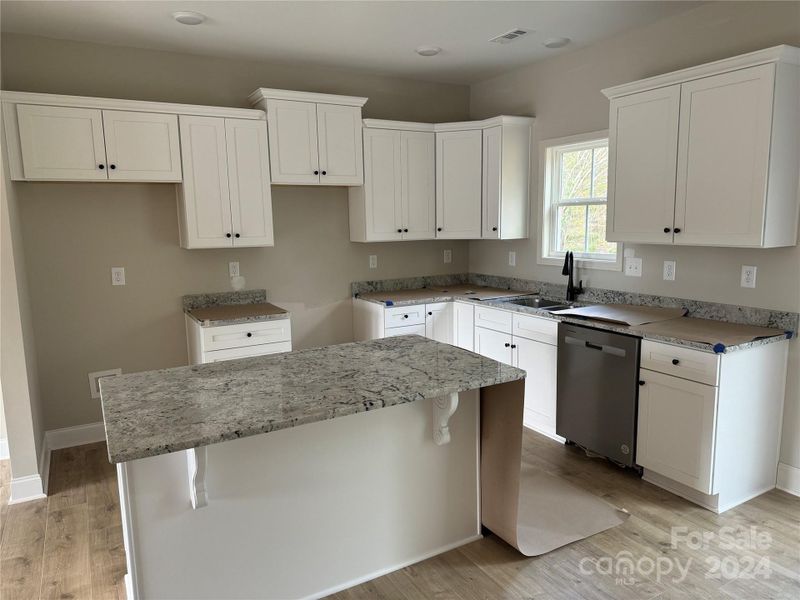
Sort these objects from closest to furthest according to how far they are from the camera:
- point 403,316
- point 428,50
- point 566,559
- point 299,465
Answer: point 299,465 < point 566,559 < point 428,50 < point 403,316

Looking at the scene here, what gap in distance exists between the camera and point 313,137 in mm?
4051

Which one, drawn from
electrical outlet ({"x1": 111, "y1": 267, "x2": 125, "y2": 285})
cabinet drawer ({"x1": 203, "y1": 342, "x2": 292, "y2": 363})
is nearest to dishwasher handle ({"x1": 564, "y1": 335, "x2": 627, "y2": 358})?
cabinet drawer ({"x1": 203, "y1": 342, "x2": 292, "y2": 363})

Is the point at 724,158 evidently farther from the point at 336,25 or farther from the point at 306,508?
the point at 306,508

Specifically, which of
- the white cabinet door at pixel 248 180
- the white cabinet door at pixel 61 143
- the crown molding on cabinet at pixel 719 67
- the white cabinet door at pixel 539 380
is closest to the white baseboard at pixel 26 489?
the white cabinet door at pixel 61 143

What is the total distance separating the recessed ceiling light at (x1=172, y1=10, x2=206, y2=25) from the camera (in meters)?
3.17

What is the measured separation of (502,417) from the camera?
7.88 feet

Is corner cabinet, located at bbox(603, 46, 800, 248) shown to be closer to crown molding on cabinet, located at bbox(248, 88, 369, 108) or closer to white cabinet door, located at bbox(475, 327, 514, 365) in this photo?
white cabinet door, located at bbox(475, 327, 514, 365)

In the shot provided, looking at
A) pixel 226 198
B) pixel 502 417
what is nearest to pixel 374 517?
pixel 502 417

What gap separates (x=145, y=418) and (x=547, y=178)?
3549mm

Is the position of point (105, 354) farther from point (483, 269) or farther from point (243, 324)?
point (483, 269)

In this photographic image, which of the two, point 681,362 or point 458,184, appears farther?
point 458,184

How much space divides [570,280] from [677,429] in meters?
1.48

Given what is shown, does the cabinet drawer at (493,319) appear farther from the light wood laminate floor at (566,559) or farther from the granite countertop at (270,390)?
the granite countertop at (270,390)

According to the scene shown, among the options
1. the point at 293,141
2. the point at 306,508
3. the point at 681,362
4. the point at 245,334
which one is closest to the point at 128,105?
the point at 293,141
